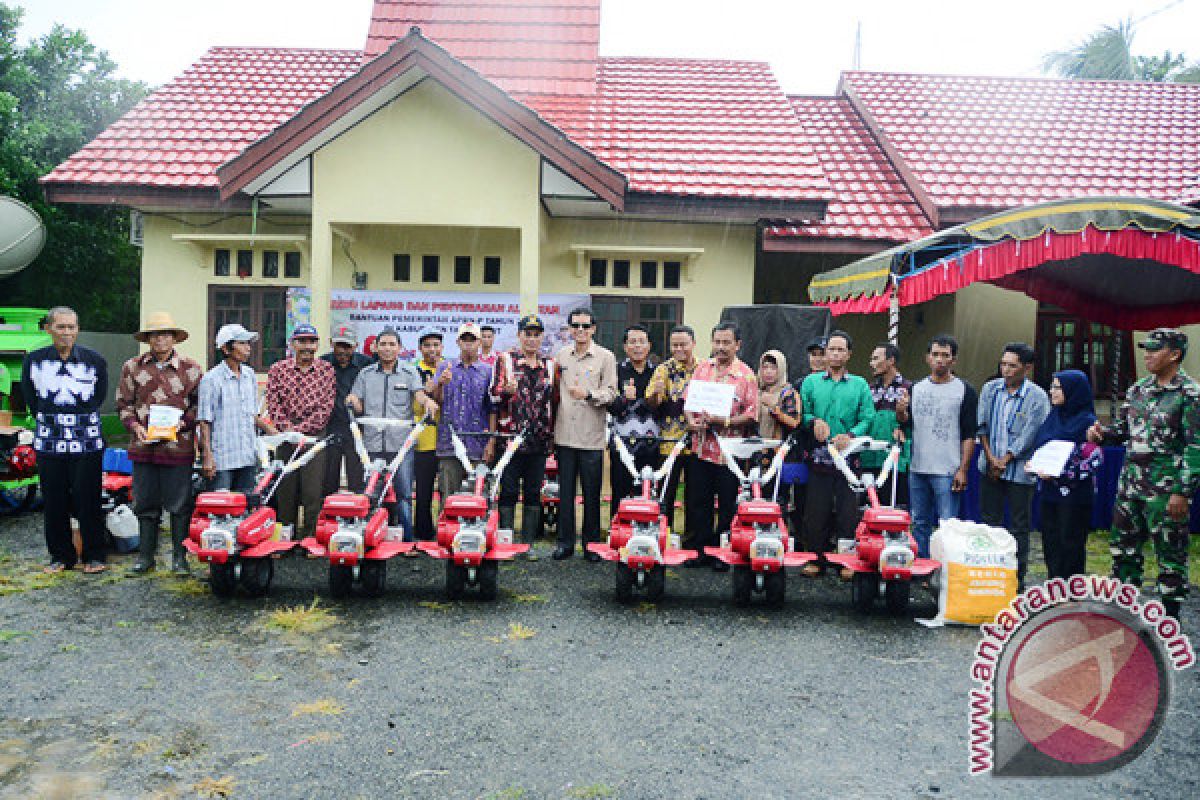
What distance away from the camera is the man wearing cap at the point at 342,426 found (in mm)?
7605

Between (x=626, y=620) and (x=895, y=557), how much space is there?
5.91ft

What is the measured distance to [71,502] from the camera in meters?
6.76

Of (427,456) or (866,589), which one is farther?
(427,456)

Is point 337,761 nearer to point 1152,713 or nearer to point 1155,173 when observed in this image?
point 1152,713

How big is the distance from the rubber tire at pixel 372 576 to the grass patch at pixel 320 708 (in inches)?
66.9

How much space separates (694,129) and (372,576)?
29.1ft

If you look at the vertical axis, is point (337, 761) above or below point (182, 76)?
below

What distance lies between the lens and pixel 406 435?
7152 millimetres

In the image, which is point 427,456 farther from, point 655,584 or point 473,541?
point 655,584

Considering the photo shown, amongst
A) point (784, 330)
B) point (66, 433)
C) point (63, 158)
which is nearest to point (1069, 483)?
point (784, 330)

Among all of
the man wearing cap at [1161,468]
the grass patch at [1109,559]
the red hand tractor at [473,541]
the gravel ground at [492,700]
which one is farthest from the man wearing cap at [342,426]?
the grass patch at [1109,559]

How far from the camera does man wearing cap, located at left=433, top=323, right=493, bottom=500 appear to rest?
727 cm

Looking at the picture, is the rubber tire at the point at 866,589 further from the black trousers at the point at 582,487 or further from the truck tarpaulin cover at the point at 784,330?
the truck tarpaulin cover at the point at 784,330

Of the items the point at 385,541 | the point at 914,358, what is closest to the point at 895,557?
the point at 385,541
